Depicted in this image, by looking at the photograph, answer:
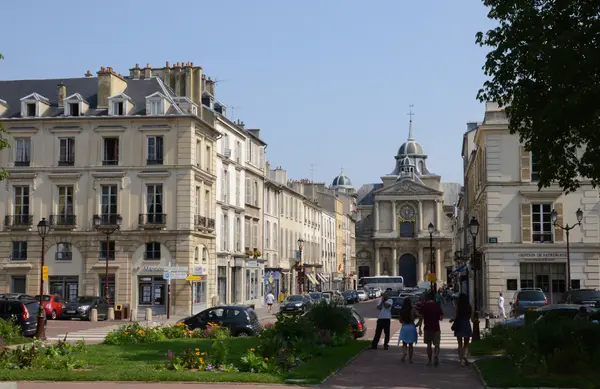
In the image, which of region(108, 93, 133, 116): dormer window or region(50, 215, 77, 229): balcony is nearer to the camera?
region(50, 215, 77, 229): balcony

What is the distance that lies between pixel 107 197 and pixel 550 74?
33.3 m

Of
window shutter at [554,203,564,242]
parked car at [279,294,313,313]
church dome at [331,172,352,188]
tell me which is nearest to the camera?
window shutter at [554,203,564,242]

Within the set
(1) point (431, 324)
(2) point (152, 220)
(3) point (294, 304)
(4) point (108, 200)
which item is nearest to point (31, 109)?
(4) point (108, 200)

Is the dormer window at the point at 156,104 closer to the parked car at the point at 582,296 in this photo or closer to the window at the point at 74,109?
the window at the point at 74,109

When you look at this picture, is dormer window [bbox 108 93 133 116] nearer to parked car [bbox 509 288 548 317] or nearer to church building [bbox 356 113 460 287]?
parked car [bbox 509 288 548 317]

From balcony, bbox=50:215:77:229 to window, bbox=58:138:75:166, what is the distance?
2999 millimetres

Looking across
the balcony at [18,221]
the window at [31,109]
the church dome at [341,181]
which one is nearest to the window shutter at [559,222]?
the balcony at [18,221]

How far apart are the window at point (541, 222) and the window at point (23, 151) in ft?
91.2

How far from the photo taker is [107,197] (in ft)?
154

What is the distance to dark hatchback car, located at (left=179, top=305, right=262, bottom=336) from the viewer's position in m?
27.3

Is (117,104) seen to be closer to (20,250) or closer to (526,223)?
(20,250)

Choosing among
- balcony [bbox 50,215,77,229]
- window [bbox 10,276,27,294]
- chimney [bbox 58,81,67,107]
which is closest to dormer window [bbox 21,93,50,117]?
chimney [bbox 58,81,67,107]

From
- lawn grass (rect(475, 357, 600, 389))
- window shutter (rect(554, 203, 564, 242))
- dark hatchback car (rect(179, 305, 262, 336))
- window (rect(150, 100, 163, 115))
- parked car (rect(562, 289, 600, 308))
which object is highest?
window (rect(150, 100, 163, 115))

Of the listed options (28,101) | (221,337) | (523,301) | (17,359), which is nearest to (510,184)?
(523,301)
